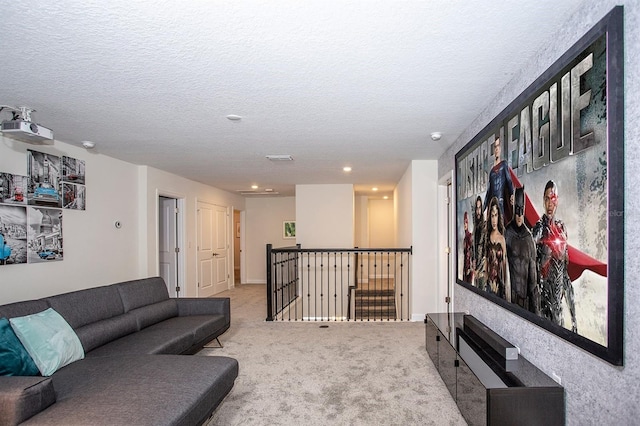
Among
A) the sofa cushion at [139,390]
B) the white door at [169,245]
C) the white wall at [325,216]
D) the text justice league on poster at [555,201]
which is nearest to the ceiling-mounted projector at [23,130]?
the sofa cushion at [139,390]

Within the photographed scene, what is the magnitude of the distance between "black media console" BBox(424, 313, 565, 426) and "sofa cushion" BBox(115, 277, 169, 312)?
321cm

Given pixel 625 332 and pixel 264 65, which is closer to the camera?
pixel 625 332

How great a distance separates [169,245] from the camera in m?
6.95

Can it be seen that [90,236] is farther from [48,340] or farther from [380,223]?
[380,223]

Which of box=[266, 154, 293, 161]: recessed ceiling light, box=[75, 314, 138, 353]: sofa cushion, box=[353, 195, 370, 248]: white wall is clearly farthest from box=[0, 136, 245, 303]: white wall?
box=[353, 195, 370, 248]: white wall

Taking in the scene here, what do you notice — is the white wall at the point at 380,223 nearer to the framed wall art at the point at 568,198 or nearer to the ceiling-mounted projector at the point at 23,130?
the framed wall art at the point at 568,198

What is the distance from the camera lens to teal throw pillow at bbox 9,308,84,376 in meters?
2.45

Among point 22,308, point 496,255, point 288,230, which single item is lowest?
point 22,308

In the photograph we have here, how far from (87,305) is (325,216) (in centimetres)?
523

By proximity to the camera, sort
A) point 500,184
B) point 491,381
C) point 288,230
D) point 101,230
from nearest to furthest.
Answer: point 491,381 < point 500,184 < point 101,230 < point 288,230

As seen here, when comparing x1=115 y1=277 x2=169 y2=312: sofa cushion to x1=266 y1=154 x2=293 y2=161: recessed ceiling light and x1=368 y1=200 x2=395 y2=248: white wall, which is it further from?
x1=368 y1=200 x2=395 y2=248: white wall

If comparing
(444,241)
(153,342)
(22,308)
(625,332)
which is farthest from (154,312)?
(625,332)

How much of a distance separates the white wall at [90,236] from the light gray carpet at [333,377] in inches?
74.7

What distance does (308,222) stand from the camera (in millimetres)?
8078
